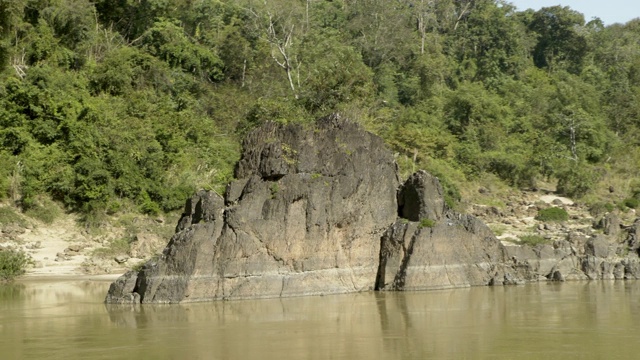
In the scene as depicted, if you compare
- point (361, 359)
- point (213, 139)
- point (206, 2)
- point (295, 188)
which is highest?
point (206, 2)

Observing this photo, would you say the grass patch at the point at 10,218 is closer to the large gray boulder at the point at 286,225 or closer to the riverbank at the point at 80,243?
the riverbank at the point at 80,243

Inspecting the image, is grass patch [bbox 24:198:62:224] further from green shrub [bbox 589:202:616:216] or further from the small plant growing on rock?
green shrub [bbox 589:202:616:216]

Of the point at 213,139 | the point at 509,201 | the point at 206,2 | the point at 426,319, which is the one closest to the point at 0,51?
the point at 213,139

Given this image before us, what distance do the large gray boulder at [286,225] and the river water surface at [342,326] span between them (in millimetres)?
642

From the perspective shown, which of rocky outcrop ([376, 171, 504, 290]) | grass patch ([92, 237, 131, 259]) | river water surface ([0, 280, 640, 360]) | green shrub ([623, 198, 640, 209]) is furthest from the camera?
green shrub ([623, 198, 640, 209])

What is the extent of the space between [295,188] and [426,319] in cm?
610

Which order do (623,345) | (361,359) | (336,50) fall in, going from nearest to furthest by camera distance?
(361,359) < (623,345) < (336,50)

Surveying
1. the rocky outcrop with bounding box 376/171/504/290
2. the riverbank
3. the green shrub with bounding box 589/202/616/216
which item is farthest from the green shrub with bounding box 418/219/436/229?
the green shrub with bounding box 589/202/616/216

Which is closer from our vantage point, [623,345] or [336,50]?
[623,345]

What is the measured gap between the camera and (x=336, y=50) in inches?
1959

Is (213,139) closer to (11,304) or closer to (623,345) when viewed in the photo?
(11,304)

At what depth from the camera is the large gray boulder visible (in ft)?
75.5

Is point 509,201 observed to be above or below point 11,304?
above

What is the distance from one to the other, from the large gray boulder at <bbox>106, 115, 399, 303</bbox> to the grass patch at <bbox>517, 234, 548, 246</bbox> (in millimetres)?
6630
